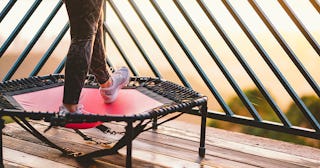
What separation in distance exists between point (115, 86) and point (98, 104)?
14 cm

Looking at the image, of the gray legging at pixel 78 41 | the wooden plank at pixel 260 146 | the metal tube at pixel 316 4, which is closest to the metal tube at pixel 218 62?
the wooden plank at pixel 260 146

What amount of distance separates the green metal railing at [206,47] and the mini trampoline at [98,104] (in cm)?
34

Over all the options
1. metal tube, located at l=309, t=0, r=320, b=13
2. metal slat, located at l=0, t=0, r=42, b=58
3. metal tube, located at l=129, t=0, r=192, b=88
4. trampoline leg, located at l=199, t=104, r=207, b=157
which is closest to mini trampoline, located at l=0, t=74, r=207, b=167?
trampoline leg, located at l=199, t=104, r=207, b=157

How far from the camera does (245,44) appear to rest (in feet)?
9.13

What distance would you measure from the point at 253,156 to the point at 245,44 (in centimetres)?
79

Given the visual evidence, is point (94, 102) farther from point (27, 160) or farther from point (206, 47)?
point (206, 47)

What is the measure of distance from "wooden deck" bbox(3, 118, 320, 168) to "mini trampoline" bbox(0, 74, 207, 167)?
10 cm

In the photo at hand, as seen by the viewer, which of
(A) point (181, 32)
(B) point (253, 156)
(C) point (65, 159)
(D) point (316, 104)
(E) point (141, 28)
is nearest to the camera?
(C) point (65, 159)

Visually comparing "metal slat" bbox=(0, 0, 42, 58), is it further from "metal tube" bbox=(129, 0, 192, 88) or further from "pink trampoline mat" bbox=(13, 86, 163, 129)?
"metal tube" bbox=(129, 0, 192, 88)

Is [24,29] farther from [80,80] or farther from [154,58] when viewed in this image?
[80,80]

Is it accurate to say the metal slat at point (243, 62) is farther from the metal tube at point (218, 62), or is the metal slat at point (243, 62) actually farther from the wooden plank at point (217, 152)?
the wooden plank at point (217, 152)

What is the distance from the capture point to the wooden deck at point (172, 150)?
7.12ft

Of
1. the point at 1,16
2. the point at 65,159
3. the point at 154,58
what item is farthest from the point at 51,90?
the point at 154,58

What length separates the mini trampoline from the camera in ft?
5.99
